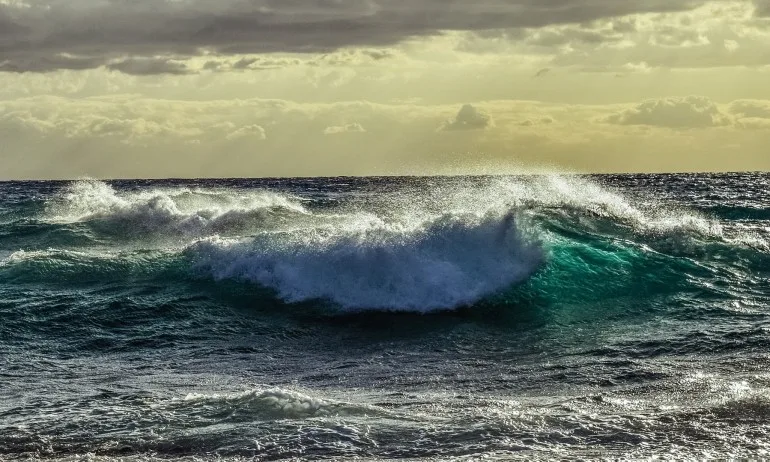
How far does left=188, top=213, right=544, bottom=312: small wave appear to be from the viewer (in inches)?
693

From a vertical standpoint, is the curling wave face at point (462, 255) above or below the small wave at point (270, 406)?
above

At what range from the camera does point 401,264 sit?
1820 cm

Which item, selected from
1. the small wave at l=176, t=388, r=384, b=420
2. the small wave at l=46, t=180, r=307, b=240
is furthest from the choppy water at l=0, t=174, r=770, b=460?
the small wave at l=46, t=180, r=307, b=240

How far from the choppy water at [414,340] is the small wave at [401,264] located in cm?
5

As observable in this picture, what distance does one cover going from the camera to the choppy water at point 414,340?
9012 millimetres

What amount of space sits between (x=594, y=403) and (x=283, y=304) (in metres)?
9.43

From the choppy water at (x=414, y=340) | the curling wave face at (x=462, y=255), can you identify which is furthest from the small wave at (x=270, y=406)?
the curling wave face at (x=462, y=255)

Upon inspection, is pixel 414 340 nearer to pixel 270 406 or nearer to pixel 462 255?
pixel 462 255

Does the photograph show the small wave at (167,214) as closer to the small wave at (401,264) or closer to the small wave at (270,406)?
the small wave at (401,264)

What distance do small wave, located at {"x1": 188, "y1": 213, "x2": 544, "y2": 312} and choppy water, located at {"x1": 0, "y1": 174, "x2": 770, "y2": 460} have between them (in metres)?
0.05

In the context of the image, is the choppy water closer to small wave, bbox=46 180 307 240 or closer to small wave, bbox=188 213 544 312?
small wave, bbox=188 213 544 312

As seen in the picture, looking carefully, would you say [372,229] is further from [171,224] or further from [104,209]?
[104,209]

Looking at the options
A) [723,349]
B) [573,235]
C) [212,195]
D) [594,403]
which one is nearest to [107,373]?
[594,403]

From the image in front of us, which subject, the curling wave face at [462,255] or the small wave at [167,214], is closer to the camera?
the curling wave face at [462,255]
